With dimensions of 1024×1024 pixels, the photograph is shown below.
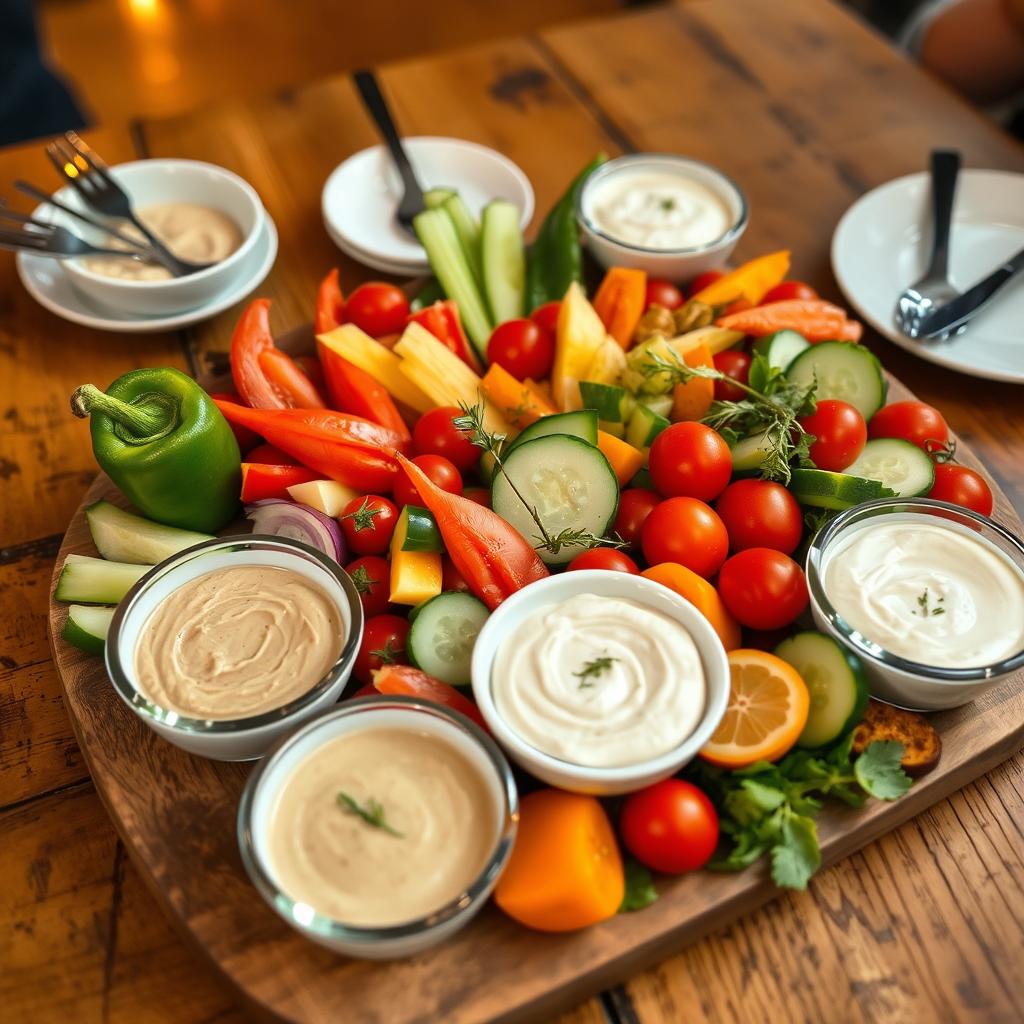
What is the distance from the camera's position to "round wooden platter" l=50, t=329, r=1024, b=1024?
173 cm

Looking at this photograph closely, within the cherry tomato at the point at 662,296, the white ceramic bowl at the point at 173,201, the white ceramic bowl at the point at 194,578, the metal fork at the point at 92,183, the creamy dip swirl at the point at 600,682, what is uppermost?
the metal fork at the point at 92,183

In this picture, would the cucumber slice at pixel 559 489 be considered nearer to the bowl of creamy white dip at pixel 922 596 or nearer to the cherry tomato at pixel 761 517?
the cherry tomato at pixel 761 517

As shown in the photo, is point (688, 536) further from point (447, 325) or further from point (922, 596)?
point (447, 325)

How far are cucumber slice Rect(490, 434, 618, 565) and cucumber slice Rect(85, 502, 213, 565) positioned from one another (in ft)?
2.34

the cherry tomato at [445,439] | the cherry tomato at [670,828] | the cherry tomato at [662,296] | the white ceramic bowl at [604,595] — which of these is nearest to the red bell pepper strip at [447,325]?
the cherry tomato at [445,439]

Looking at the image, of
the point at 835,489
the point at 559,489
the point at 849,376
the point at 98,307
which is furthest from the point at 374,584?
the point at 98,307

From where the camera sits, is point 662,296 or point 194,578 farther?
point 662,296

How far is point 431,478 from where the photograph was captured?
2.42 metres

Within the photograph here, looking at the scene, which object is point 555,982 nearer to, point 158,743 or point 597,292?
point 158,743

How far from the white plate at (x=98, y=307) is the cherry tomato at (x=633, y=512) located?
1435mm

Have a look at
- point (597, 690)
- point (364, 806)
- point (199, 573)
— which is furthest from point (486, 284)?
point (364, 806)

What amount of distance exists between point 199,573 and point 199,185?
1.71 m

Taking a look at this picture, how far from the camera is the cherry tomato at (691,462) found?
2369 millimetres

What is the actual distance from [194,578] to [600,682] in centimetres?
91
